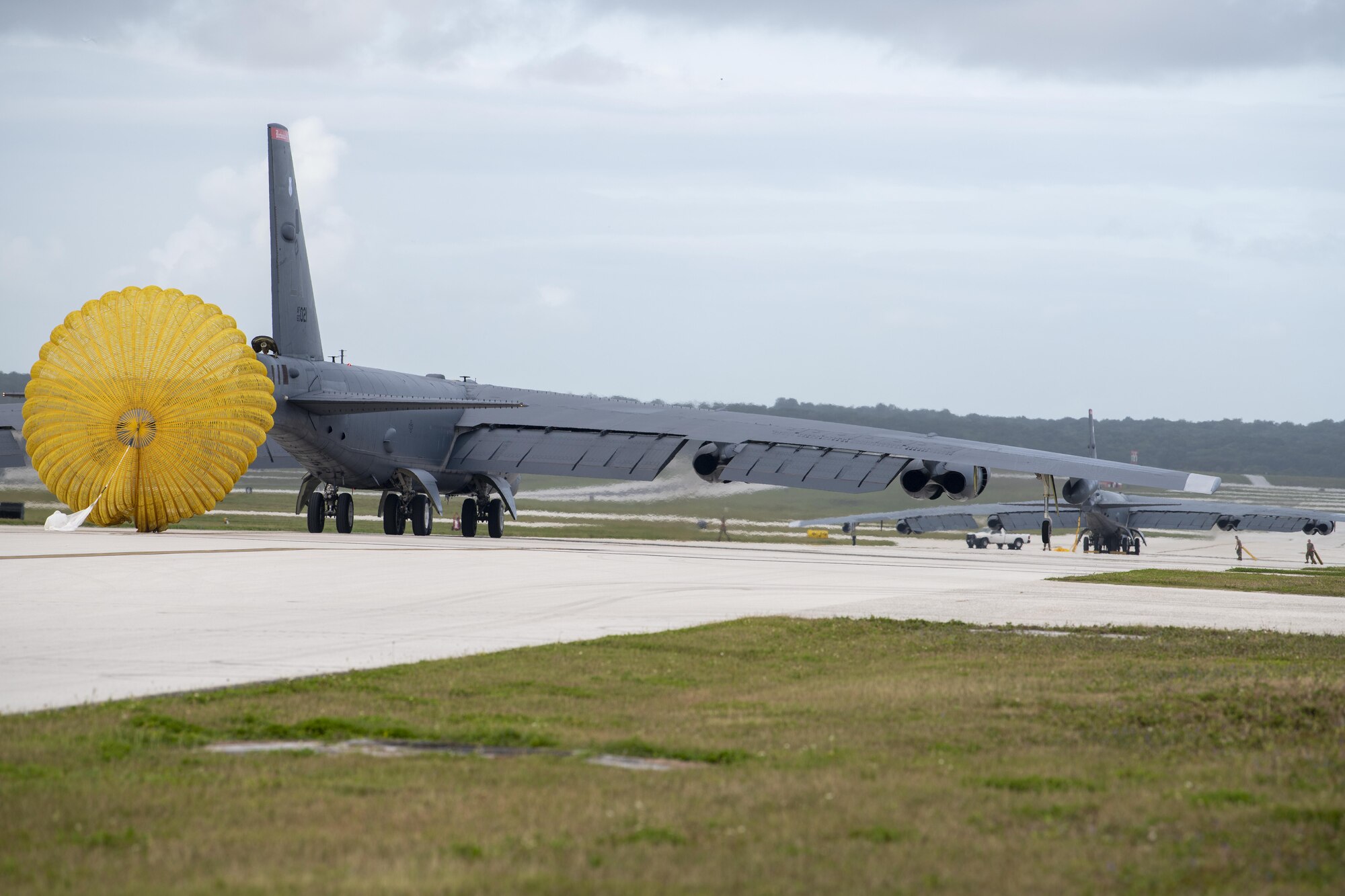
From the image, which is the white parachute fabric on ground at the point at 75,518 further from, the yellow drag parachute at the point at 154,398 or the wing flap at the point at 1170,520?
the wing flap at the point at 1170,520

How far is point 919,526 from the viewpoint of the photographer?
81750 millimetres

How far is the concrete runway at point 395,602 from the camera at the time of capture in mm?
11820

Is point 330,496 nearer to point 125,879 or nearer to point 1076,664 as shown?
point 1076,664

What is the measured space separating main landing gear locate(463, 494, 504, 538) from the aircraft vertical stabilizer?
24.9ft

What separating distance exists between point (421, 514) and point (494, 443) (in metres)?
2.96

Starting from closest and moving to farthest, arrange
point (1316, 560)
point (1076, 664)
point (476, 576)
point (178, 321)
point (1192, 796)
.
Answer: point (1192, 796) → point (1076, 664) → point (476, 576) → point (178, 321) → point (1316, 560)

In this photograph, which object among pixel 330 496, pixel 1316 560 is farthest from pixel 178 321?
pixel 1316 560

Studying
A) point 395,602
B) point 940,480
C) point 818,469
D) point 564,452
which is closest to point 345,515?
point 564,452

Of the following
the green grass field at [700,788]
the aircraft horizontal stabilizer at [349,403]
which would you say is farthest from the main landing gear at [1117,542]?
the green grass field at [700,788]

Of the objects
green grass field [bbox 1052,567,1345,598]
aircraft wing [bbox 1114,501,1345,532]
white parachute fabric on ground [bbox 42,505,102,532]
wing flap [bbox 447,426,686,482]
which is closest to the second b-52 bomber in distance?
aircraft wing [bbox 1114,501,1345,532]

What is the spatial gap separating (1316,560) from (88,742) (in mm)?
62052

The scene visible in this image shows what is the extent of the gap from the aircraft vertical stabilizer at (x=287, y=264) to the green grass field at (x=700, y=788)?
26946mm

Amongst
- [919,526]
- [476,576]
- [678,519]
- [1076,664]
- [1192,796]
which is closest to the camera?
[1192,796]

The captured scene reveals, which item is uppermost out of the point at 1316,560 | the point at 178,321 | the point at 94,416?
the point at 178,321
